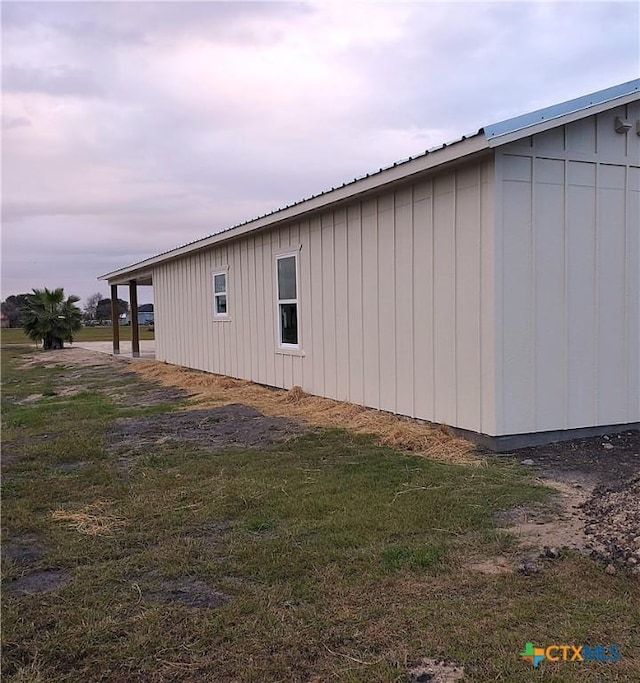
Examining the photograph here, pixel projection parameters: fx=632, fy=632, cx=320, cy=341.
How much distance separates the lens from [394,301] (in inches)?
281

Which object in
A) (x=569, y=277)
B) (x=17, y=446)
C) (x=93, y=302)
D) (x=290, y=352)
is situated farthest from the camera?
(x=93, y=302)

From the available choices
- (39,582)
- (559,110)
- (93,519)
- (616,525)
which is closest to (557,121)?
(559,110)

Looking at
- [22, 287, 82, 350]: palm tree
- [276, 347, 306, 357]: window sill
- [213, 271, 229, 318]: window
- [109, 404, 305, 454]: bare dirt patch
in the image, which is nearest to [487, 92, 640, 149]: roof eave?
[109, 404, 305, 454]: bare dirt patch

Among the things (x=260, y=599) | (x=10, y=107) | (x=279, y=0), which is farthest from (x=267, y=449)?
(x=279, y=0)

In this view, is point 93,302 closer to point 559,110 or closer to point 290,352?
point 290,352

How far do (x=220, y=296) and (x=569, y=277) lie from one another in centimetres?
803

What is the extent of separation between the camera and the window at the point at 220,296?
12337mm

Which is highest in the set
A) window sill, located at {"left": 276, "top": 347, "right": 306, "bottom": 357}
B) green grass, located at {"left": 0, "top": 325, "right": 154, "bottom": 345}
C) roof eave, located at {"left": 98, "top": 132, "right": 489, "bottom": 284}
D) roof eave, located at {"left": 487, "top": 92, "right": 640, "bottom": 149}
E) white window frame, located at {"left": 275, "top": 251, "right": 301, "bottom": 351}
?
roof eave, located at {"left": 487, "top": 92, "right": 640, "bottom": 149}

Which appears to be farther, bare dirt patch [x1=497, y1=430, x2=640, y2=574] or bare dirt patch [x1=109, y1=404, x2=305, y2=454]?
bare dirt patch [x1=109, y1=404, x2=305, y2=454]

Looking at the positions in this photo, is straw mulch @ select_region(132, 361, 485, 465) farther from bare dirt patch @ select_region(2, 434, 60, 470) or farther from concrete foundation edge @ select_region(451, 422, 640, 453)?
bare dirt patch @ select_region(2, 434, 60, 470)

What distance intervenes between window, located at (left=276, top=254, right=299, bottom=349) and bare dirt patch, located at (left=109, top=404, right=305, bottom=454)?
162 centimetres

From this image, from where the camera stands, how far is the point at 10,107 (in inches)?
265

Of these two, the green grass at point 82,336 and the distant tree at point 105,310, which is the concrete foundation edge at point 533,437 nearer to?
the green grass at point 82,336

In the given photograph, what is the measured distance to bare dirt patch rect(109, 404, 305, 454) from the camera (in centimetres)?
643
